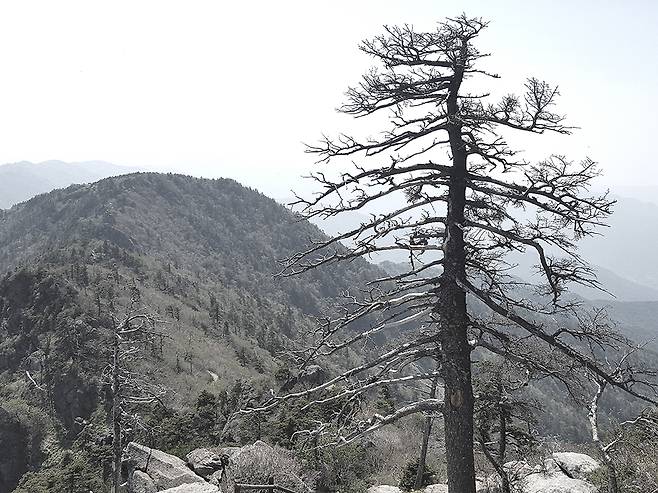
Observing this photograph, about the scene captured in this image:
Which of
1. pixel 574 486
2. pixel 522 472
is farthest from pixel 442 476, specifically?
pixel 574 486

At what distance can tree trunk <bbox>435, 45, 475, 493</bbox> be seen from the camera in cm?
786

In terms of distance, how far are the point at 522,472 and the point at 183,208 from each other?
178 metres

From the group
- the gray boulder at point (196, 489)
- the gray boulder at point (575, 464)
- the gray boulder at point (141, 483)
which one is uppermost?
the gray boulder at point (196, 489)

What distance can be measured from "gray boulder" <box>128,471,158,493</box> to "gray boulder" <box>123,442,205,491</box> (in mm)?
175

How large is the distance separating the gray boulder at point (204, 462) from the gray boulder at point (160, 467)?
0.50 m

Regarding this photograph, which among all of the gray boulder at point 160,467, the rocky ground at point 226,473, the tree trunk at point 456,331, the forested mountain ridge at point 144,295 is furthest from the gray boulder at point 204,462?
the tree trunk at point 456,331

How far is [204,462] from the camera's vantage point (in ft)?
75.5

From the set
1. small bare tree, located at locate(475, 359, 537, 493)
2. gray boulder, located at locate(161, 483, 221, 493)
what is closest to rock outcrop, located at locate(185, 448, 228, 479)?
gray boulder, located at locate(161, 483, 221, 493)

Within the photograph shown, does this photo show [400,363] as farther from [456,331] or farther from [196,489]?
[196,489]

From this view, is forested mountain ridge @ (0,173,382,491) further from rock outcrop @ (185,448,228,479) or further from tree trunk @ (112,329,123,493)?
rock outcrop @ (185,448,228,479)

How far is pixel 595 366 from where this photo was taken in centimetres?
719

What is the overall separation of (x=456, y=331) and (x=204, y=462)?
18926 millimetres

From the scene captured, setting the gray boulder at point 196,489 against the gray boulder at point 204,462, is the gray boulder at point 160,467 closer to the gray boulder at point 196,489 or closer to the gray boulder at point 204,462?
the gray boulder at point 204,462

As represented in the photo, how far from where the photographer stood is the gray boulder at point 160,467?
2028cm
